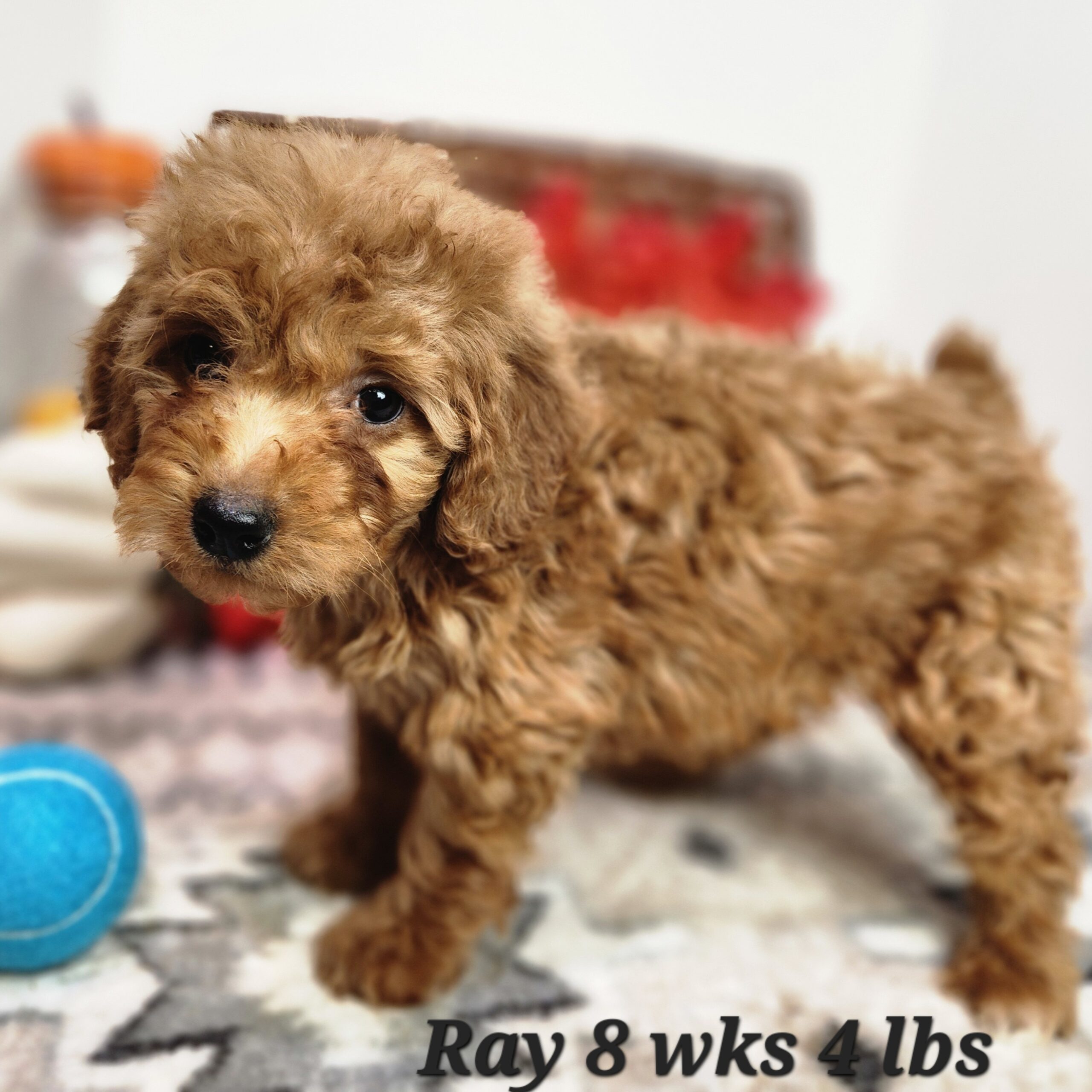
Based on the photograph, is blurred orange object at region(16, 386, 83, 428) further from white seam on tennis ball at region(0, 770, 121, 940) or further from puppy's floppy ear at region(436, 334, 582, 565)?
puppy's floppy ear at region(436, 334, 582, 565)

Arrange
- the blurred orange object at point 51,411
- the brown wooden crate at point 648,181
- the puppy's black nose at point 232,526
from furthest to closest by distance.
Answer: the brown wooden crate at point 648,181 < the blurred orange object at point 51,411 < the puppy's black nose at point 232,526

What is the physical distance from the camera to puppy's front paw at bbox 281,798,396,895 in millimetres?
1824

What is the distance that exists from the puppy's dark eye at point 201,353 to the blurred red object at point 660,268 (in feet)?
5.66

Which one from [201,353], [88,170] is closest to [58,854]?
[201,353]

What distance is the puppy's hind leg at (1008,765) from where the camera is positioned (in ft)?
5.38

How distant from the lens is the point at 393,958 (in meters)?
1.57

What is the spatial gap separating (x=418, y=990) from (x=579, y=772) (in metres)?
0.80

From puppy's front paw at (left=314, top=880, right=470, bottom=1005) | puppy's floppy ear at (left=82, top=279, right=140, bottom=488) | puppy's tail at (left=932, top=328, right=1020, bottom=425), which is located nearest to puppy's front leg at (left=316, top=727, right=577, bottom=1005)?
puppy's front paw at (left=314, top=880, right=470, bottom=1005)

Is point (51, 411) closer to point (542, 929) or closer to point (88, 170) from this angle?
point (88, 170)

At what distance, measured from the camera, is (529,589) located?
1.46m

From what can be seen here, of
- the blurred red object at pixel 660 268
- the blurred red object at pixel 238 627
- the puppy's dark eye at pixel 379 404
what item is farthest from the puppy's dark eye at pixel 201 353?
the blurred red object at pixel 660 268

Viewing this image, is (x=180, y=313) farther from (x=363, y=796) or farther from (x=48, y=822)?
(x=363, y=796)

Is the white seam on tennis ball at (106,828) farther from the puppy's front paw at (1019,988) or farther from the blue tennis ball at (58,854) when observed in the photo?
the puppy's front paw at (1019,988)

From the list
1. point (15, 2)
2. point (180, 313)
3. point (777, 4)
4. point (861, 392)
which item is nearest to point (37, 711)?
point (180, 313)
